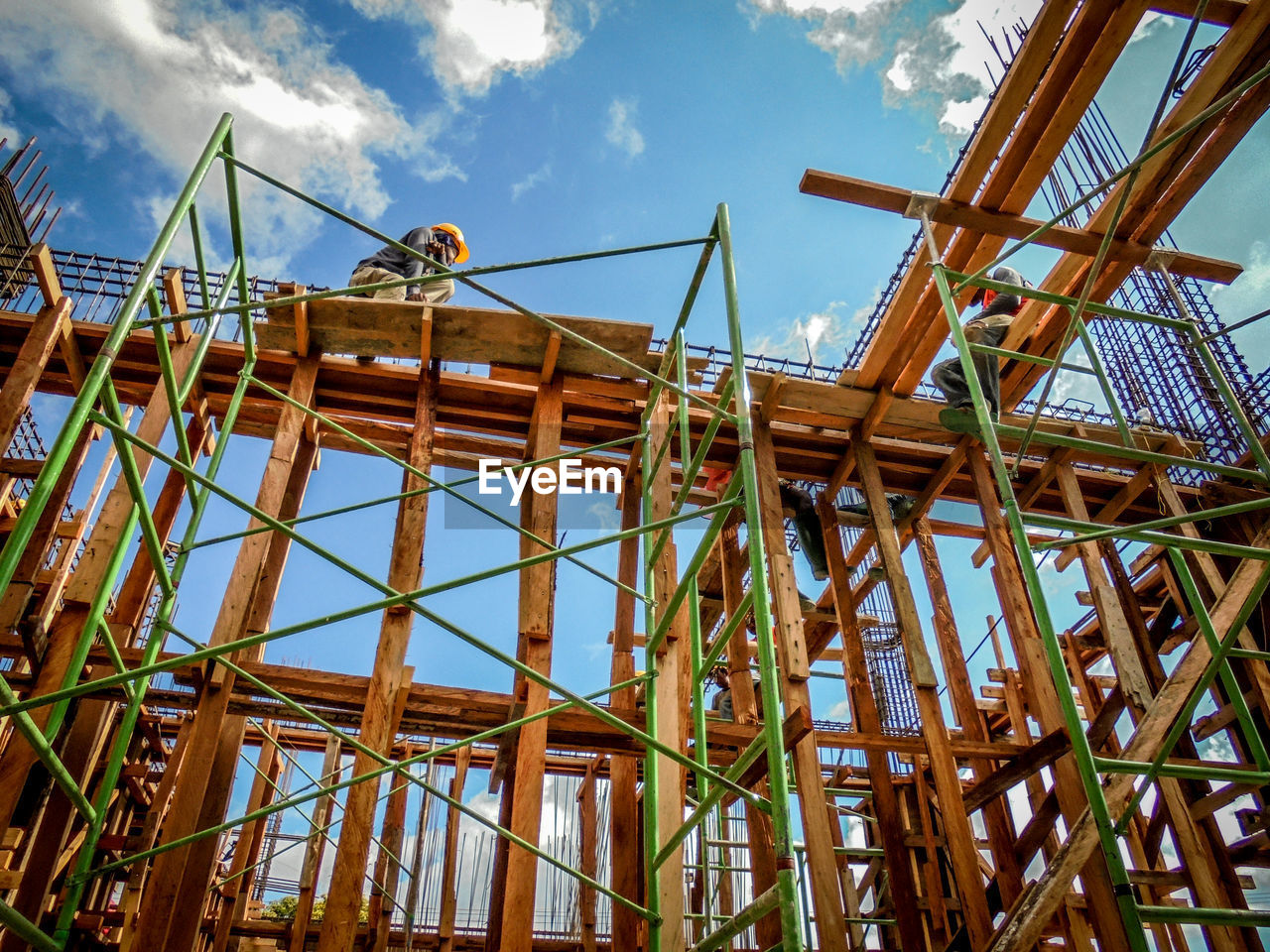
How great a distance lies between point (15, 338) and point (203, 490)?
5287mm

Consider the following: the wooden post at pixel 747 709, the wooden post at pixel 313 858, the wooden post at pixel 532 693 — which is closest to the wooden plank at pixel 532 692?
the wooden post at pixel 532 693

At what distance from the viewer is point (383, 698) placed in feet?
17.4

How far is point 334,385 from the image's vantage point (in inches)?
304

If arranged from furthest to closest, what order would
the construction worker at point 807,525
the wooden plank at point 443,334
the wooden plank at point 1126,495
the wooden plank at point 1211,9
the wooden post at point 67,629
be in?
the construction worker at point 807,525 < the wooden plank at point 1126,495 < the wooden plank at point 443,334 < the wooden plank at point 1211,9 < the wooden post at point 67,629

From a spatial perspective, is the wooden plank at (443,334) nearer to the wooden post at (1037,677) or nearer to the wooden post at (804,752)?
the wooden post at (804,752)

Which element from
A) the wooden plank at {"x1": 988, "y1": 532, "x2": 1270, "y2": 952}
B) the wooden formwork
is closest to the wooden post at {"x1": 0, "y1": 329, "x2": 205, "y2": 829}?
the wooden formwork

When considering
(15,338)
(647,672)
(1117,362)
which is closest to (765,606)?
(647,672)

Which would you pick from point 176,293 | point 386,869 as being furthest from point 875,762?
point 386,869

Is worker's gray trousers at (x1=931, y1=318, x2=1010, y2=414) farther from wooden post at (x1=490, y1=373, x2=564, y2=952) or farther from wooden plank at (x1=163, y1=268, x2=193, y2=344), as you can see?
wooden plank at (x1=163, y1=268, x2=193, y2=344)

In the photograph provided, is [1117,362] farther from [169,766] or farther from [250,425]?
[169,766]

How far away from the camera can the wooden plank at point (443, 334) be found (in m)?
6.86

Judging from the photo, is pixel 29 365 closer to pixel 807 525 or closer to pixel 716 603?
pixel 716 603

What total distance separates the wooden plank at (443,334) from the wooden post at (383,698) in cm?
38

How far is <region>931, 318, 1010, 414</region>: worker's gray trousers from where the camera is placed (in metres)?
7.38
